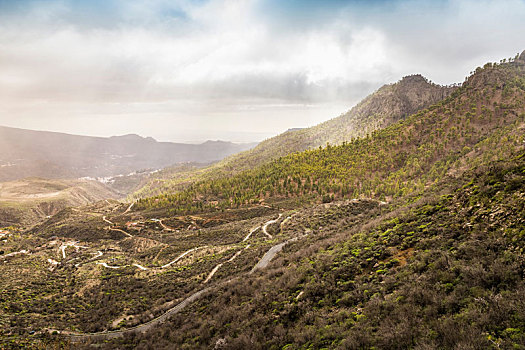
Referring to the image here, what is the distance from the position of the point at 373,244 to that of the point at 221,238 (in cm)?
4511

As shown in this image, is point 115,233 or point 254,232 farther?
point 115,233

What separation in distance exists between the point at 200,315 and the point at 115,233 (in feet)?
230

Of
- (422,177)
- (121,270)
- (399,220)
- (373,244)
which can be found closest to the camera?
(373,244)

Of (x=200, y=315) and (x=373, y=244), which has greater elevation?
(x=373, y=244)

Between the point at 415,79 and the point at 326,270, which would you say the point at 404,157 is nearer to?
the point at 326,270

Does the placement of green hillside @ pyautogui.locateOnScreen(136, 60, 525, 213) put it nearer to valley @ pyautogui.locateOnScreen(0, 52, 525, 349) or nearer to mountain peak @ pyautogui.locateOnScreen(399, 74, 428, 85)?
valley @ pyautogui.locateOnScreen(0, 52, 525, 349)

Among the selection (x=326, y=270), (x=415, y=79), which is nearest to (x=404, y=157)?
(x=326, y=270)

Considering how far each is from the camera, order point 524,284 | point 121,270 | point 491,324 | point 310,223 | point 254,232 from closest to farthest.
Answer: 1. point 491,324
2. point 524,284
3. point 121,270
4. point 310,223
5. point 254,232

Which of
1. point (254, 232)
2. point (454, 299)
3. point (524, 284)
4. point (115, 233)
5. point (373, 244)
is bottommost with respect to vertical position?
point (115, 233)

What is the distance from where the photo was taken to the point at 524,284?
322 inches

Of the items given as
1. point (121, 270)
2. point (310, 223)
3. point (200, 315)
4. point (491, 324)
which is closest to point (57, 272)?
point (121, 270)

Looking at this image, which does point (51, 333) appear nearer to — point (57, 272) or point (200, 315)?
point (200, 315)

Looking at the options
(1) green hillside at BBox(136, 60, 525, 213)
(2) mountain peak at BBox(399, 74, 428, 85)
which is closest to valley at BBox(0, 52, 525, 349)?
(1) green hillside at BBox(136, 60, 525, 213)

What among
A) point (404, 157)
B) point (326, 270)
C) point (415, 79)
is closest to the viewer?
point (326, 270)
